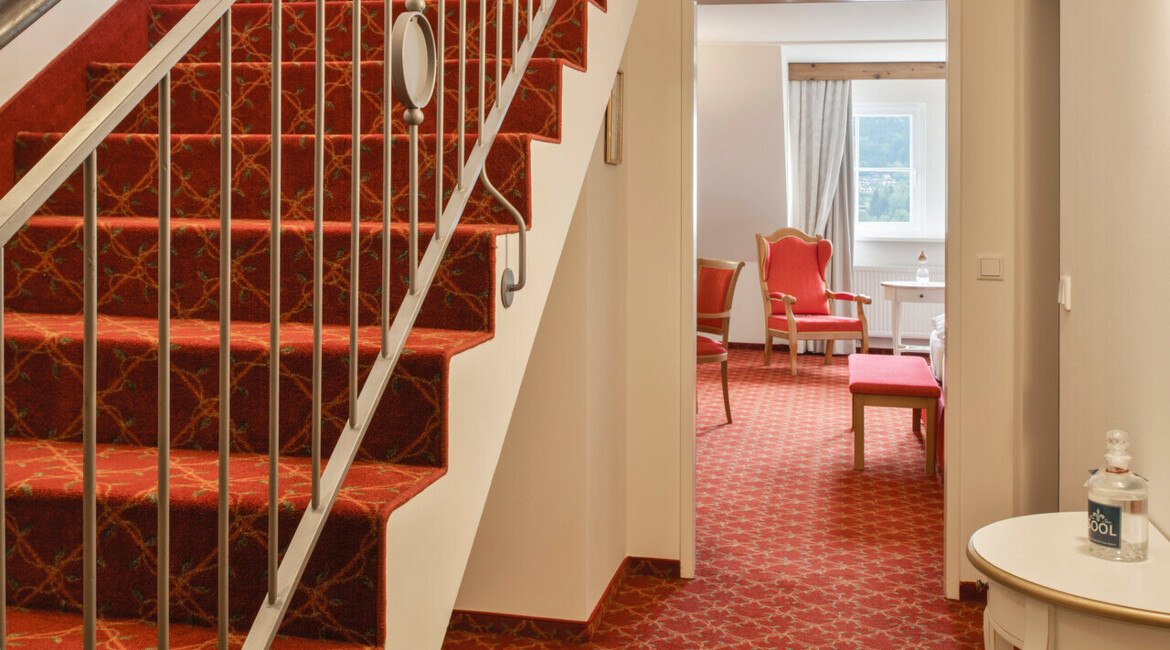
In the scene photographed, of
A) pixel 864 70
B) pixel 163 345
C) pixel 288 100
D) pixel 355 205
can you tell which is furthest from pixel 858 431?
pixel 864 70

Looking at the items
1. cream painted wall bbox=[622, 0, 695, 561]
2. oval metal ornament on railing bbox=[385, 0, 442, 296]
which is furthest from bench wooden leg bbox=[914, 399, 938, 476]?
oval metal ornament on railing bbox=[385, 0, 442, 296]

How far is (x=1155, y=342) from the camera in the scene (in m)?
2.19

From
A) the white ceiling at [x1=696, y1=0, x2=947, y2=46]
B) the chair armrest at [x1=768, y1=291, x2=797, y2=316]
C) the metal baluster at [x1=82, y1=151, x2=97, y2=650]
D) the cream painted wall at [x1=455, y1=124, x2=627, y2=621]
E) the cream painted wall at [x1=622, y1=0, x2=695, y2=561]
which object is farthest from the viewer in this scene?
the chair armrest at [x1=768, y1=291, x2=797, y2=316]

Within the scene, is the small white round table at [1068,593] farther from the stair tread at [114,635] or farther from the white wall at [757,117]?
the white wall at [757,117]

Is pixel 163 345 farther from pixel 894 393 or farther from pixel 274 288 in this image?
pixel 894 393

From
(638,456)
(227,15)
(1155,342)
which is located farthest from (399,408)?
(638,456)

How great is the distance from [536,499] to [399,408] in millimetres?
1721

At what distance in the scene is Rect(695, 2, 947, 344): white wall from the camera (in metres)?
8.87

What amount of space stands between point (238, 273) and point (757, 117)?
818cm

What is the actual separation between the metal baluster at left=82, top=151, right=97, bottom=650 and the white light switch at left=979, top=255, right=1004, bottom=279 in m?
3.21

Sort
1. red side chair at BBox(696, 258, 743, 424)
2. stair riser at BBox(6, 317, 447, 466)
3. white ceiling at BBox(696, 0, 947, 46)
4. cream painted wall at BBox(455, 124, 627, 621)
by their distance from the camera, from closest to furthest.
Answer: stair riser at BBox(6, 317, 447, 466), cream painted wall at BBox(455, 124, 627, 621), red side chair at BBox(696, 258, 743, 424), white ceiling at BBox(696, 0, 947, 46)

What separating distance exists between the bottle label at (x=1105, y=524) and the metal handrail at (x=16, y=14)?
2106 millimetres

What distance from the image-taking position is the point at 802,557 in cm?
414

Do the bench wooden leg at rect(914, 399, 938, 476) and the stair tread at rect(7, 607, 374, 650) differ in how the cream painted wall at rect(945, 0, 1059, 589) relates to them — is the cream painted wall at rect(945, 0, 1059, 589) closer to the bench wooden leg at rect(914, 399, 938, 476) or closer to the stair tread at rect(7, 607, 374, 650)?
the bench wooden leg at rect(914, 399, 938, 476)
